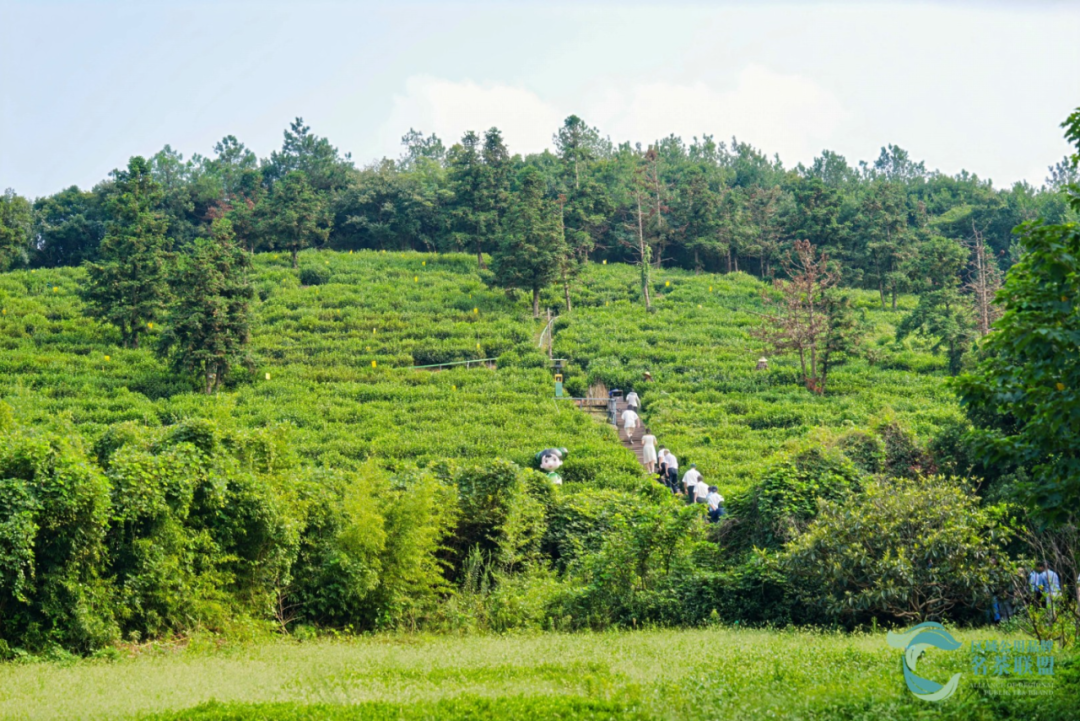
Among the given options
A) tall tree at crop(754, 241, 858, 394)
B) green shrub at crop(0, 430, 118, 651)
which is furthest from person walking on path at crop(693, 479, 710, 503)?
tall tree at crop(754, 241, 858, 394)

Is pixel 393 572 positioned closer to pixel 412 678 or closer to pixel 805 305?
pixel 412 678

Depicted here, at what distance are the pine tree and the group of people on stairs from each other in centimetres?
1314

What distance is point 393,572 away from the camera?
14.0 m

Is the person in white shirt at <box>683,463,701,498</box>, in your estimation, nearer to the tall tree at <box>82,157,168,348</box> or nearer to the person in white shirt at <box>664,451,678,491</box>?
the person in white shirt at <box>664,451,678,491</box>

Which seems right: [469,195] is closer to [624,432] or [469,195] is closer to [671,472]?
[624,432]

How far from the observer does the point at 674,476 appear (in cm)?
2197

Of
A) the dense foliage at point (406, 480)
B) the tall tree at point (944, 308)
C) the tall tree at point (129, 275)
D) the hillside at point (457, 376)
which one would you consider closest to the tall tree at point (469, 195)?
the hillside at point (457, 376)

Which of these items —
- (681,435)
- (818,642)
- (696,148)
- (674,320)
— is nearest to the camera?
(818,642)

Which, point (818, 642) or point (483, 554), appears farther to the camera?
point (483, 554)

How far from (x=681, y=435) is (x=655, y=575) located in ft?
40.4

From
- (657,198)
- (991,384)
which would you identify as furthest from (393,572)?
(657,198)

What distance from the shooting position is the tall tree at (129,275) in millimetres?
34875
